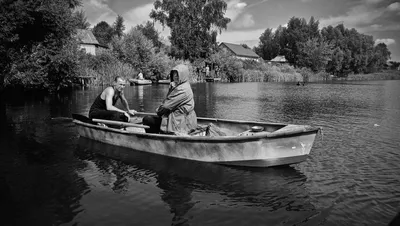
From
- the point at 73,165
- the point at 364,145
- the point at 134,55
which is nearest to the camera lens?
the point at 73,165

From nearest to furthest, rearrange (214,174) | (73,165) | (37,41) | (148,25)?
(214,174), (73,165), (37,41), (148,25)

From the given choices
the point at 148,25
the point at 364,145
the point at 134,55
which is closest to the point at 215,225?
the point at 364,145

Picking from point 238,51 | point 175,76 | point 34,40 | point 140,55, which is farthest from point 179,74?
point 238,51

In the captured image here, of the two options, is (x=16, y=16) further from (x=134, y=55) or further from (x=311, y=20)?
(x=311, y=20)

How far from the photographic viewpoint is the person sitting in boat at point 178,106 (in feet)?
24.6

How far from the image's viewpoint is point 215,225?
4.52 metres

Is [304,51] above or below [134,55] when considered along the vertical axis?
above

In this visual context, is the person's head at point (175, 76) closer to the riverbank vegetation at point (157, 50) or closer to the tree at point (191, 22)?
the riverbank vegetation at point (157, 50)

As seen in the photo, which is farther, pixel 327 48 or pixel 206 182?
pixel 327 48

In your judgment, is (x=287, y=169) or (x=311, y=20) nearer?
(x=287, y=169)

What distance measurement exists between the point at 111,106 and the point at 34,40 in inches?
702

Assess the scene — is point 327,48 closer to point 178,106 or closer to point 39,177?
point 178,106

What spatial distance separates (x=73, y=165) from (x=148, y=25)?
3910 inches

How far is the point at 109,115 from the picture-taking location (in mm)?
9562
